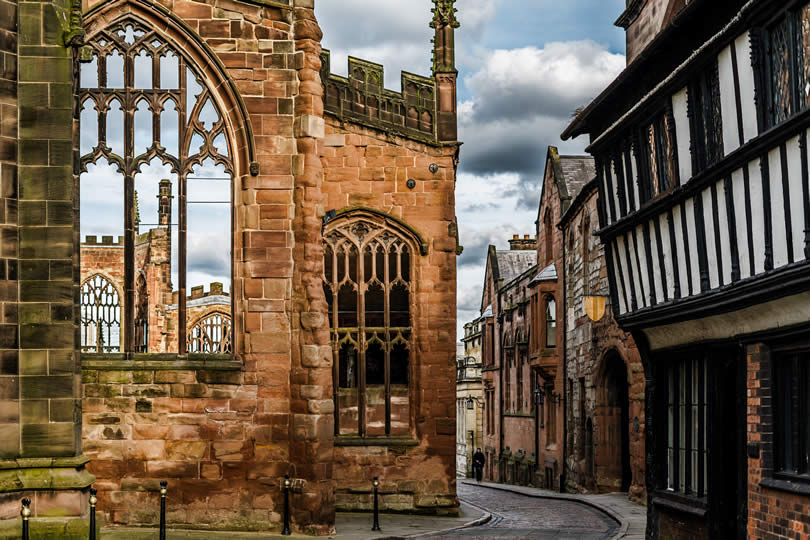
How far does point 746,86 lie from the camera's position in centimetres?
1046

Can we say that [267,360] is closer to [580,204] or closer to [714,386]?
[714,386]

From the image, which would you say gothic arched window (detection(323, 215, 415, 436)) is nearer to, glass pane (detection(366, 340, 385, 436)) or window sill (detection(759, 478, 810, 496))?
glass pane (detection(366, 340, 385, 436))

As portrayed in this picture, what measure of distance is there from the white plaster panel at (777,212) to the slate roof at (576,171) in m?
25.3

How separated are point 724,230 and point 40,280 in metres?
6.62

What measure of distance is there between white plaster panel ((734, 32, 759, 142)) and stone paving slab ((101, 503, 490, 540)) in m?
7.94

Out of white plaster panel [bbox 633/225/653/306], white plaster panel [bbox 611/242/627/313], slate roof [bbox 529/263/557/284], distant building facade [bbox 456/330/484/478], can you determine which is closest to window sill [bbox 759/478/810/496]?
white plaster panel [bbox 633/225/653/306]

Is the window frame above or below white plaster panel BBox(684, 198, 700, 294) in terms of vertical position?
below

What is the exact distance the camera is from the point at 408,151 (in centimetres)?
2062

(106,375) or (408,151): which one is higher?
(408,151)

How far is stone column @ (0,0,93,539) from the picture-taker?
10.7 m

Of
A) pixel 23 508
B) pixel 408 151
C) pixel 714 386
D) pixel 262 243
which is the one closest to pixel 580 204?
pixel 408 151

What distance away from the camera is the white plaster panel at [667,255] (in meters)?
13.0

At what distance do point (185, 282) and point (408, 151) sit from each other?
630 centimetres

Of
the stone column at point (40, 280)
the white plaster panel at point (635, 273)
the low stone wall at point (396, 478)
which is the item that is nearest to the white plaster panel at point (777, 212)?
the white plaster panel at point (635, 273)
